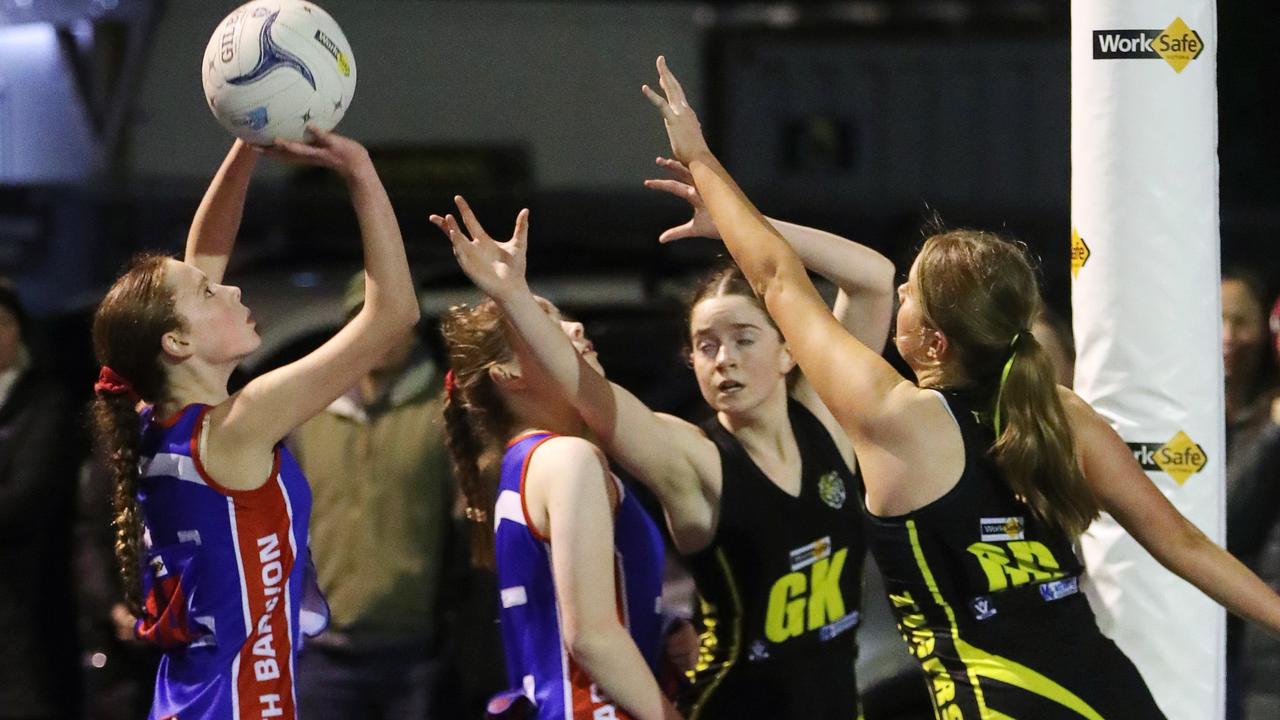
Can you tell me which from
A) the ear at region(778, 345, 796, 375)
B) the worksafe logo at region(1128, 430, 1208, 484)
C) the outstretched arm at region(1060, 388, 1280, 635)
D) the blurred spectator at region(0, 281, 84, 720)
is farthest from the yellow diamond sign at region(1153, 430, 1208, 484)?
the blurred spectator at region(0, 281, 84, 720)

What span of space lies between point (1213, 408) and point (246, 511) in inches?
87.9

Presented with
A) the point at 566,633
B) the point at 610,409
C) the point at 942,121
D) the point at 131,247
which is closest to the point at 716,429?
the point at 610,409

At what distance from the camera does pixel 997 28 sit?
13.4 metres

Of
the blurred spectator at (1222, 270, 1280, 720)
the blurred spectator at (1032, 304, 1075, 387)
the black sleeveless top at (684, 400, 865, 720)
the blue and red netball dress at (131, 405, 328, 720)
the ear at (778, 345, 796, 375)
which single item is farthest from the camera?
the blurred spectator at (1032, 304, 1075, 387)

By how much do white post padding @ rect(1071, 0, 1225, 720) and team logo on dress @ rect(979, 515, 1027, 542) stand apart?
70 cm

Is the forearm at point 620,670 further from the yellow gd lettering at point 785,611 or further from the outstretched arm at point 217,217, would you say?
the outstretched arm at point 217,217

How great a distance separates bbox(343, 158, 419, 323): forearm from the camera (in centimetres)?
359

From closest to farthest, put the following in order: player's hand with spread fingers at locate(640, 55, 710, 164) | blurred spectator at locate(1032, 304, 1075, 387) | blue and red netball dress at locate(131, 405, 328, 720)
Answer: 1. blue and red netball dress at locate(131, 405, 328, 720)
2. player's hand with spread fingers at locate(640, 55, 710, 164)
3. blurred spectator at locate(1032, 304, 1075, 387)

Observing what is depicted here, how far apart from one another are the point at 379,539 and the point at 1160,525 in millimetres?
3015

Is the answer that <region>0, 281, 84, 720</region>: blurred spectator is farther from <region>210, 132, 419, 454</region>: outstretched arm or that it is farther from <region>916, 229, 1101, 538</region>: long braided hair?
<region>916, 229, 1101, 538</region>: long braided hair

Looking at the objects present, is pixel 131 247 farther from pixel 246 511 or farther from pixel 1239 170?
pixel 1239 170

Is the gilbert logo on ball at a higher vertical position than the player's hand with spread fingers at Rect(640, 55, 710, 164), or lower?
higher

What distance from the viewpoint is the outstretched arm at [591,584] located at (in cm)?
342

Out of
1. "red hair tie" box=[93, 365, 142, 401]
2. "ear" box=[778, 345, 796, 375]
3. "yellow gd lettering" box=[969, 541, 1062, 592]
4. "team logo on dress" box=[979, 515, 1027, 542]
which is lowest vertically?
"yellow gd lettering" box=[969, 541, 1062, 592]
